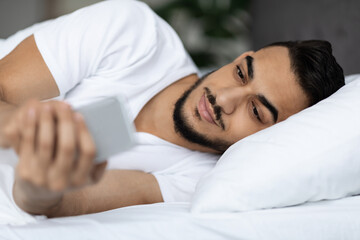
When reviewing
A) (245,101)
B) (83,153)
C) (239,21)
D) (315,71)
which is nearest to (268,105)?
(245,101)

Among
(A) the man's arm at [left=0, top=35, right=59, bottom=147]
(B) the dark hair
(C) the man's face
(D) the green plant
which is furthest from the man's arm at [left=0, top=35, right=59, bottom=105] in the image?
(D) the green plant

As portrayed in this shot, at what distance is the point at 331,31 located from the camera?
4.19 ft

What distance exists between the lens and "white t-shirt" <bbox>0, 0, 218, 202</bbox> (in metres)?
0.97

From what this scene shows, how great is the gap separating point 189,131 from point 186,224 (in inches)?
16.2

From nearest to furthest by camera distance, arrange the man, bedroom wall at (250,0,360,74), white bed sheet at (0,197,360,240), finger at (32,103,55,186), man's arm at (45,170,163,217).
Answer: finger at (32,103,55,186) → white bed sheet at (0,197,360,240) → man's arm at (45,170,163,217) → the man → bedroom wall at (250,0,360,74)

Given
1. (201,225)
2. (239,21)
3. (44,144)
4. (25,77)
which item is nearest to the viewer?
(44,144)

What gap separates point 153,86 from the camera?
1122 millimetres

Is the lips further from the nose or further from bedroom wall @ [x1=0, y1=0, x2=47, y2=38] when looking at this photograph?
bedroom wall @ [x1=0, y1=0, x2=47, y2=38]

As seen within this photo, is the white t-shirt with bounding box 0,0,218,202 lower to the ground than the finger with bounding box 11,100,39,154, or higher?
lower

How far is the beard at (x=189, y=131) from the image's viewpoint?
1.06 meters

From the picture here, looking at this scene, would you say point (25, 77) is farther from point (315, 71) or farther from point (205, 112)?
point (315, 71)

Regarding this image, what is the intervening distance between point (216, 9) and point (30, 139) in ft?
6.76

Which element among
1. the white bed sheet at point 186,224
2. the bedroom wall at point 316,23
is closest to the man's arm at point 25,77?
the white bed sheet at point 186,224

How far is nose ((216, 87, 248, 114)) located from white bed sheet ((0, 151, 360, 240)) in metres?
0.34
